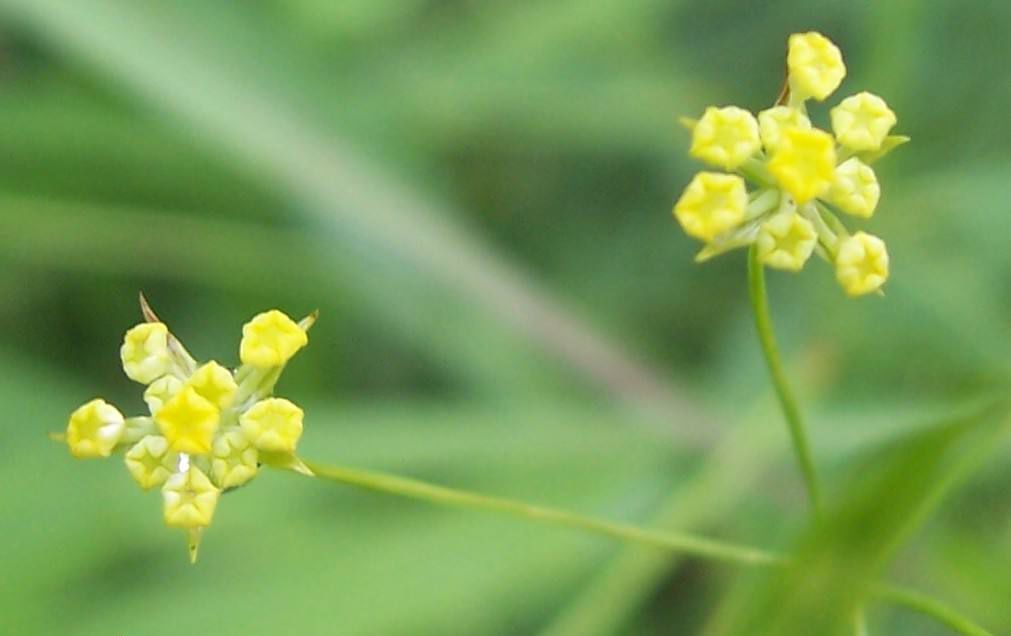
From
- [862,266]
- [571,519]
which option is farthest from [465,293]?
[862,266]

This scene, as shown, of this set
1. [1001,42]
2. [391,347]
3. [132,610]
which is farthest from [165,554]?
[1001,42]

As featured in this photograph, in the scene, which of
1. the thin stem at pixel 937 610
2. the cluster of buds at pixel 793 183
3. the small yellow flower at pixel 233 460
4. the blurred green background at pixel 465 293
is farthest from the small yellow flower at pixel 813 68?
the blurred green background at pixel 465 293

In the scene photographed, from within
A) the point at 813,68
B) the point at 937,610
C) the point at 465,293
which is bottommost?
the point at 937,610

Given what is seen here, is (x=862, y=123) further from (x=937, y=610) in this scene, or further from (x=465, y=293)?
(x=465, y=293)

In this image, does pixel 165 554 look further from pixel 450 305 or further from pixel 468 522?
pixel 450 305

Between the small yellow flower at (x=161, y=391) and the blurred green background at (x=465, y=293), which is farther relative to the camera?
the blurred green background at (x=465, y=293)

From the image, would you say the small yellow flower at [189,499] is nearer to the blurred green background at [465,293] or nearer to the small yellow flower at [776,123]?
the small yellow flower at [776,123]
